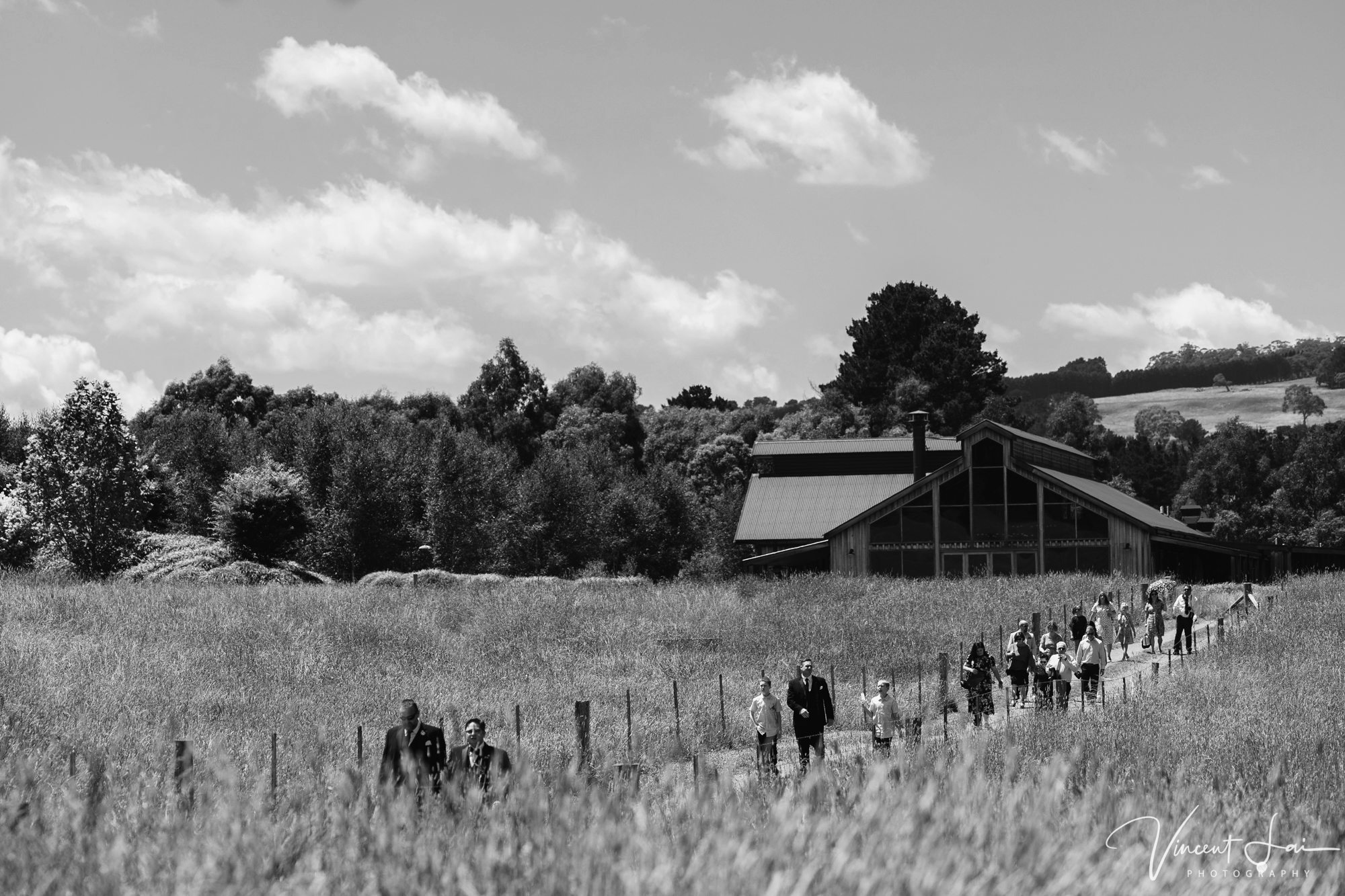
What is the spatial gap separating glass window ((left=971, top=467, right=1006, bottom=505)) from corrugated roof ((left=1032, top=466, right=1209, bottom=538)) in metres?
1.24

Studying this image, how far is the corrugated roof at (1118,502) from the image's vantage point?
4466cm

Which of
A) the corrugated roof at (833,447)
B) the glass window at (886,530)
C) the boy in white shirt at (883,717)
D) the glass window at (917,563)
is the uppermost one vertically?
the corrugated roof at (833,447)

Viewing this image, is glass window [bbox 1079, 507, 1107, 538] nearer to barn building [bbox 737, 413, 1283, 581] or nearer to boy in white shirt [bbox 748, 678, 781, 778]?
barn building [bbox 737, 413, 1283, 581]

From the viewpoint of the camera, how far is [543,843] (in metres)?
5.96

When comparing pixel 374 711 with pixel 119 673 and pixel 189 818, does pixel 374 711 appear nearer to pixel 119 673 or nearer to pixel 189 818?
pixel 119 673

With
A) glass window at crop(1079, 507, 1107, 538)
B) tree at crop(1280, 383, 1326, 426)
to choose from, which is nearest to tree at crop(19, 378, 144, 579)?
glass window at crop(1079, 507, 1107, 538)

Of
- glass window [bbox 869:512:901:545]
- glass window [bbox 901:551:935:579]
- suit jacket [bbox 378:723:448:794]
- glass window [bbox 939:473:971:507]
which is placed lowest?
suit jacket [bbox 378:723:448:794]

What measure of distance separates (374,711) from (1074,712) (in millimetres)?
9780

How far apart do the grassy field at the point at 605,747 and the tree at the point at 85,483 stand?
10.4 metres

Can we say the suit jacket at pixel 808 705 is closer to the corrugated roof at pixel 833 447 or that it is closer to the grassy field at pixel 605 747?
the grassy field at pixel 605 747

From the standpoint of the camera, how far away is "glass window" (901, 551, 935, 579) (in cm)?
4616

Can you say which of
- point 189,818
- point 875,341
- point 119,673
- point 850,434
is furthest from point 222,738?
point 875,341

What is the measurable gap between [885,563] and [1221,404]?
467 feet

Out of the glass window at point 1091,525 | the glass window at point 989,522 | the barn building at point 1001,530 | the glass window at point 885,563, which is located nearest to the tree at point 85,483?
the barn building at point 1001,530
